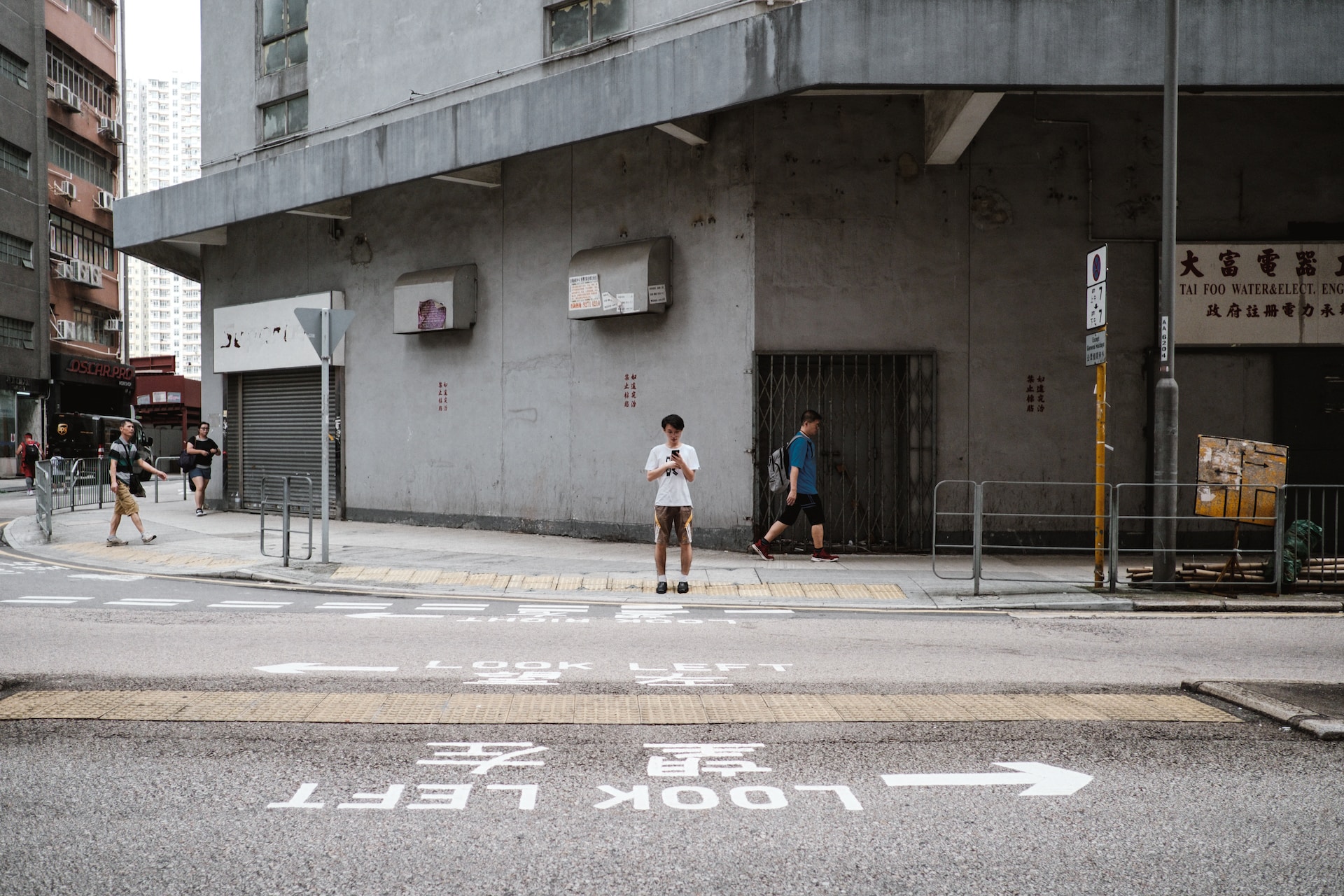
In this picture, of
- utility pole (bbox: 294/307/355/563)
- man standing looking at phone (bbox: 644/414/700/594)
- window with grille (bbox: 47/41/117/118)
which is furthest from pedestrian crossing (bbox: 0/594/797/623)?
window with grille (bbox: 47/41/117/118)

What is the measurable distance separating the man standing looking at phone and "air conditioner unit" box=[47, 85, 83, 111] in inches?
1683

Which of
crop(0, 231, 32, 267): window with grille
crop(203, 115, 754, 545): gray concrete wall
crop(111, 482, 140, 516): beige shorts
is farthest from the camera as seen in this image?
crop(0, 231, 32, 267): window with grille

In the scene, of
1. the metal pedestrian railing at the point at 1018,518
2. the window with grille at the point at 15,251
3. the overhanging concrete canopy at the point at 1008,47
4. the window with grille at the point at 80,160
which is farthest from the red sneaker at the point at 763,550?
the window with grille at the point at 80,160

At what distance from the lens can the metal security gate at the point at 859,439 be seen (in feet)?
45.4

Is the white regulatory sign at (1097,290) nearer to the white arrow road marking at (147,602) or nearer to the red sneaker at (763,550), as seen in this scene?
the red sneaker at (763,550)

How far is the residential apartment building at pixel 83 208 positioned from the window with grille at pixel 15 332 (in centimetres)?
97

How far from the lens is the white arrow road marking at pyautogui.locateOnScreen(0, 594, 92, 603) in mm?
10094

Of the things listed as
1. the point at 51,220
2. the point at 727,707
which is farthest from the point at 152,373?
the point at 727,707

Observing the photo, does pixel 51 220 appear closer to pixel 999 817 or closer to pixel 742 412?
pixel 742 412

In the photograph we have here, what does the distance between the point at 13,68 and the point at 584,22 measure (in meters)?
33.6

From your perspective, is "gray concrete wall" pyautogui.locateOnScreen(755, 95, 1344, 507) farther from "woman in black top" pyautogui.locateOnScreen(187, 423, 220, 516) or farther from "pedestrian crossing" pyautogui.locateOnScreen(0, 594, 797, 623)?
"woman in black top" pyautogui.locateOnScreen(187, 423, 220, 516)

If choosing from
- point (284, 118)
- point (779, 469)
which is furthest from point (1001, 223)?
point (284, 118)

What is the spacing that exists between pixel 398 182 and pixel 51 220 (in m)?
34.4

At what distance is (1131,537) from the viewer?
13.9 m
